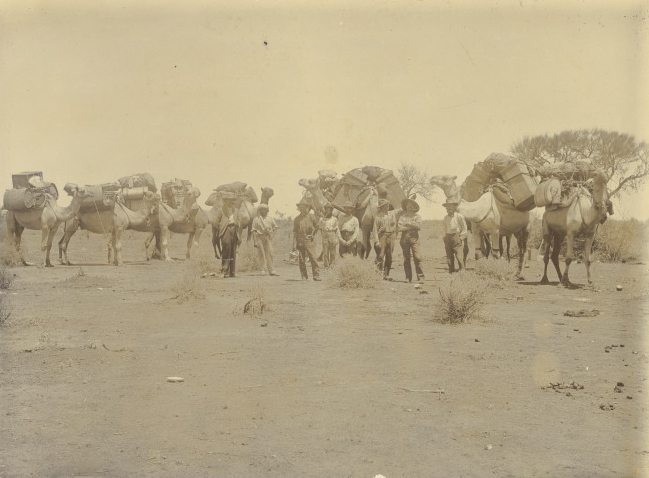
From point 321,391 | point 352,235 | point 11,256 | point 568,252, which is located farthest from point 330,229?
point 321,391

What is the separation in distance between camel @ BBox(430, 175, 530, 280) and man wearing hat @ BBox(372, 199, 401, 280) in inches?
55.7

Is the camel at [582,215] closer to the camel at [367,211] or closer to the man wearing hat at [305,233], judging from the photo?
the camel at [367,211]

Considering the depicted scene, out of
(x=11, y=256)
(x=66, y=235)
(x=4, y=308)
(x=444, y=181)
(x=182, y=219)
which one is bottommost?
(x=4, y=308)

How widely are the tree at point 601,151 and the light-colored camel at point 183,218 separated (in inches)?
560

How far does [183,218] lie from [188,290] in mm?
12276

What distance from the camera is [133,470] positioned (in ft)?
16.8

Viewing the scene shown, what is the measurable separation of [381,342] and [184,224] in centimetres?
1706

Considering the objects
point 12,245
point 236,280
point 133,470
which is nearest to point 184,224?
point 12,245

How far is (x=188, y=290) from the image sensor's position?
43.5ft

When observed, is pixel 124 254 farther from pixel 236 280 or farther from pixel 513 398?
pixel 513 398

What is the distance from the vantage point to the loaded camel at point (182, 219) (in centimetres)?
2430

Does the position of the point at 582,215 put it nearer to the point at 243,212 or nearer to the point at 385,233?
the point at 385,233

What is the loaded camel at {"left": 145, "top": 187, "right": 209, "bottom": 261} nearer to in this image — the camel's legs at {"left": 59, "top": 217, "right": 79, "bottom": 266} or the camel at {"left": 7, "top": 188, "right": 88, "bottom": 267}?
the camel's legs at {"left": 59, "top": 217, "right": 79, "bottom": 266}

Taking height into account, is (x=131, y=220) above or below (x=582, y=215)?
below
